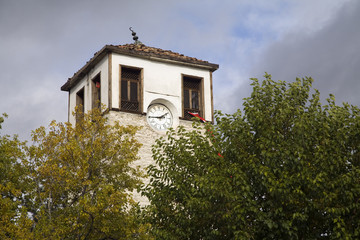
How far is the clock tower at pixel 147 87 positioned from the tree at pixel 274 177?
15404 millimetres

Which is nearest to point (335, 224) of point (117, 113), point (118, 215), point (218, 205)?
point (218, 205)

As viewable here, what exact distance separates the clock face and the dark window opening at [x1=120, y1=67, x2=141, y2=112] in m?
1.01

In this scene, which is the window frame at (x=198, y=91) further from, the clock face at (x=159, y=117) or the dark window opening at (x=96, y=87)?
the dark window opening at (x=96, y=87)

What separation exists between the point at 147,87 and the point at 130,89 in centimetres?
104

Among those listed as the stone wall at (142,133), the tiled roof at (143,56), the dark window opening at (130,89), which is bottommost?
the stone wall at (142,133)

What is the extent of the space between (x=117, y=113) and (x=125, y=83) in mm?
2427

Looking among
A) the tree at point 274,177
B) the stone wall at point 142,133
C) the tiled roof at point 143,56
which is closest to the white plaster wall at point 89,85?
the tiled roof at point 143,56

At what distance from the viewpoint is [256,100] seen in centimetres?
2153

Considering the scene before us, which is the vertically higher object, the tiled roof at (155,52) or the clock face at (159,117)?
the tiled roof at (155,52)

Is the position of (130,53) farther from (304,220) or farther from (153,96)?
(304,220)

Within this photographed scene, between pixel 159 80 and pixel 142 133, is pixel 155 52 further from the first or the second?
pixel 142 133

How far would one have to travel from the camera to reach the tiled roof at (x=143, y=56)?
38.8 meters

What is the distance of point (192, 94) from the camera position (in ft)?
136

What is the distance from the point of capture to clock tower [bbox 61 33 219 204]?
3800 cm
